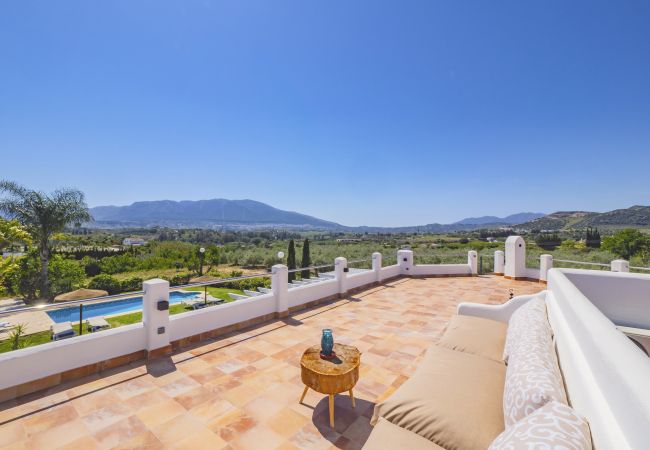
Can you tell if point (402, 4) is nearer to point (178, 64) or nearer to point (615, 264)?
point (178, 64)

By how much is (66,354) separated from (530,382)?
181 inches

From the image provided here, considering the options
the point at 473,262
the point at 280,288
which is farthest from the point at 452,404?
the point at 473,262

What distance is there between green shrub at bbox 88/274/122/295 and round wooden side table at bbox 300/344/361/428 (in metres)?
22.7

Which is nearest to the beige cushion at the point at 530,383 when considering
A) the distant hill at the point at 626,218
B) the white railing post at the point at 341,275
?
the white railing post at the point at 341,275

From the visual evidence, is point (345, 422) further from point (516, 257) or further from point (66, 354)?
point (516, 257)

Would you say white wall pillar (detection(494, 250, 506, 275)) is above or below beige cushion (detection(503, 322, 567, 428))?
below

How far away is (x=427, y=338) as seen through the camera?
4562 millimetres

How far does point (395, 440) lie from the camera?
1644 mm

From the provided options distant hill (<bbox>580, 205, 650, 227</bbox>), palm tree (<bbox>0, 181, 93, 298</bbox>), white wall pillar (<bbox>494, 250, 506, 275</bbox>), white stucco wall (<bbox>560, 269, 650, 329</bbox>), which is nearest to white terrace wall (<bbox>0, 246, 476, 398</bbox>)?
white stucco wall (<bbox>560, 269, 650, 329</bbox>)

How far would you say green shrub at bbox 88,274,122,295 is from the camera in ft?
64.3

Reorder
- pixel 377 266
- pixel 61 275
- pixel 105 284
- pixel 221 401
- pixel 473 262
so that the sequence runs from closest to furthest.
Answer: pixel 221 401 → pixel 377 266 → pixel 473 262 → pixel 61 275 → pixel 105 284

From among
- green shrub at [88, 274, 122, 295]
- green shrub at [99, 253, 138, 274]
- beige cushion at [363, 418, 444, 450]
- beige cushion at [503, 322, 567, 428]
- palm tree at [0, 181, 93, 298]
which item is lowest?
green shrub at [88, 274, 122, 295]

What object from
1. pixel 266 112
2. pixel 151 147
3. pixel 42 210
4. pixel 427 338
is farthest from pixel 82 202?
pixel 427 338

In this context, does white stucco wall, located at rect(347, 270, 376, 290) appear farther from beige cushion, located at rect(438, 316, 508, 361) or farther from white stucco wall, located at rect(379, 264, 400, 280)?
beige cushion, located at rect(438, 316, 508, 361)
